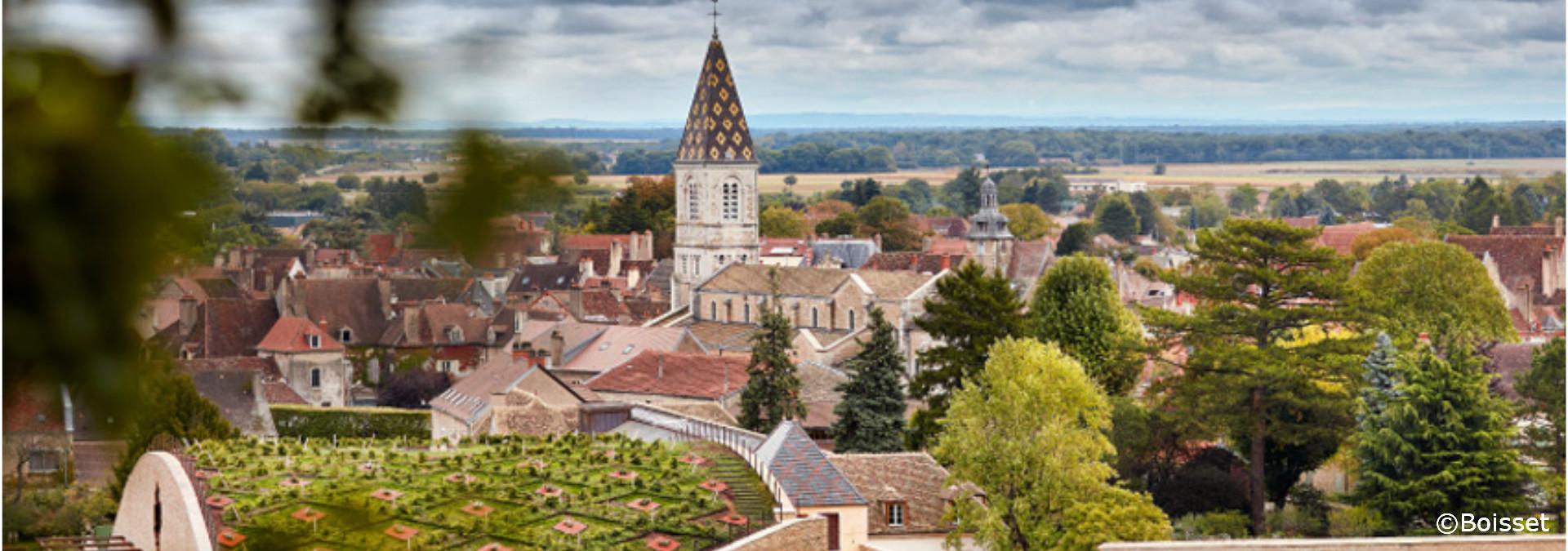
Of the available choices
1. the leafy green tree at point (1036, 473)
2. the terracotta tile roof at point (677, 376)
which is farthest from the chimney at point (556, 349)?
the leafy green tree at point (1036, 473)

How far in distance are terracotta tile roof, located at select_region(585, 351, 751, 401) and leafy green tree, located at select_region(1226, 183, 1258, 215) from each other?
316 feet

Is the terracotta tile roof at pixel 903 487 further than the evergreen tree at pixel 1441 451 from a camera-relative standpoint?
No

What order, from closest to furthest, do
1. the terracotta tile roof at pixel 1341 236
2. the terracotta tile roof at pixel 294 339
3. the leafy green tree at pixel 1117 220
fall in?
the terracotta tile roof at pixel 294 339 < the terracotta tile roof at pixel 1341 236 < the leafy green tree at pixel 1117 220

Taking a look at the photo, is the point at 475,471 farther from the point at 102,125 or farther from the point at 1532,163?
the point at 1532,163

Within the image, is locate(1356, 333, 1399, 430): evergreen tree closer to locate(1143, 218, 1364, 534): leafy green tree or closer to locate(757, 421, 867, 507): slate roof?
locate(1143, 218, 1364, 534): leafy green tree

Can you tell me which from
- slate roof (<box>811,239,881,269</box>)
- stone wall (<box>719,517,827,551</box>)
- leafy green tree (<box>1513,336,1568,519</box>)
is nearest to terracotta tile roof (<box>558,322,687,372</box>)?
leafy green tree (<box>1513,336,1568,519</box>)

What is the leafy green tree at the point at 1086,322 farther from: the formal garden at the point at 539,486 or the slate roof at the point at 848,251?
the slate roof at the point at 848,251

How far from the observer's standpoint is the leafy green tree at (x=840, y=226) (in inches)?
2817

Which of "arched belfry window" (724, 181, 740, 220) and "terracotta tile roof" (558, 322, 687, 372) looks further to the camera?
"arched belfry window" (724, 181, 740, 220)

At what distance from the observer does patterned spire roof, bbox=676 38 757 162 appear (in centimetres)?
4472

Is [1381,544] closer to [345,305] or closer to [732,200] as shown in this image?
[732,200]

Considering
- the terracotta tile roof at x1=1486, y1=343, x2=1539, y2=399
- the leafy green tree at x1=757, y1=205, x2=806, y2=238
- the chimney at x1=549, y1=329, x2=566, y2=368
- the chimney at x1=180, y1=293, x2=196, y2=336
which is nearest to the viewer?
the chimney at x1=180, y1=293, x2=196, y2=336

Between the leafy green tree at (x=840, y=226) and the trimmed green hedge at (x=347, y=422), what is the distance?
133ft

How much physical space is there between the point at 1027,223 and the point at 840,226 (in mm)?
15675
